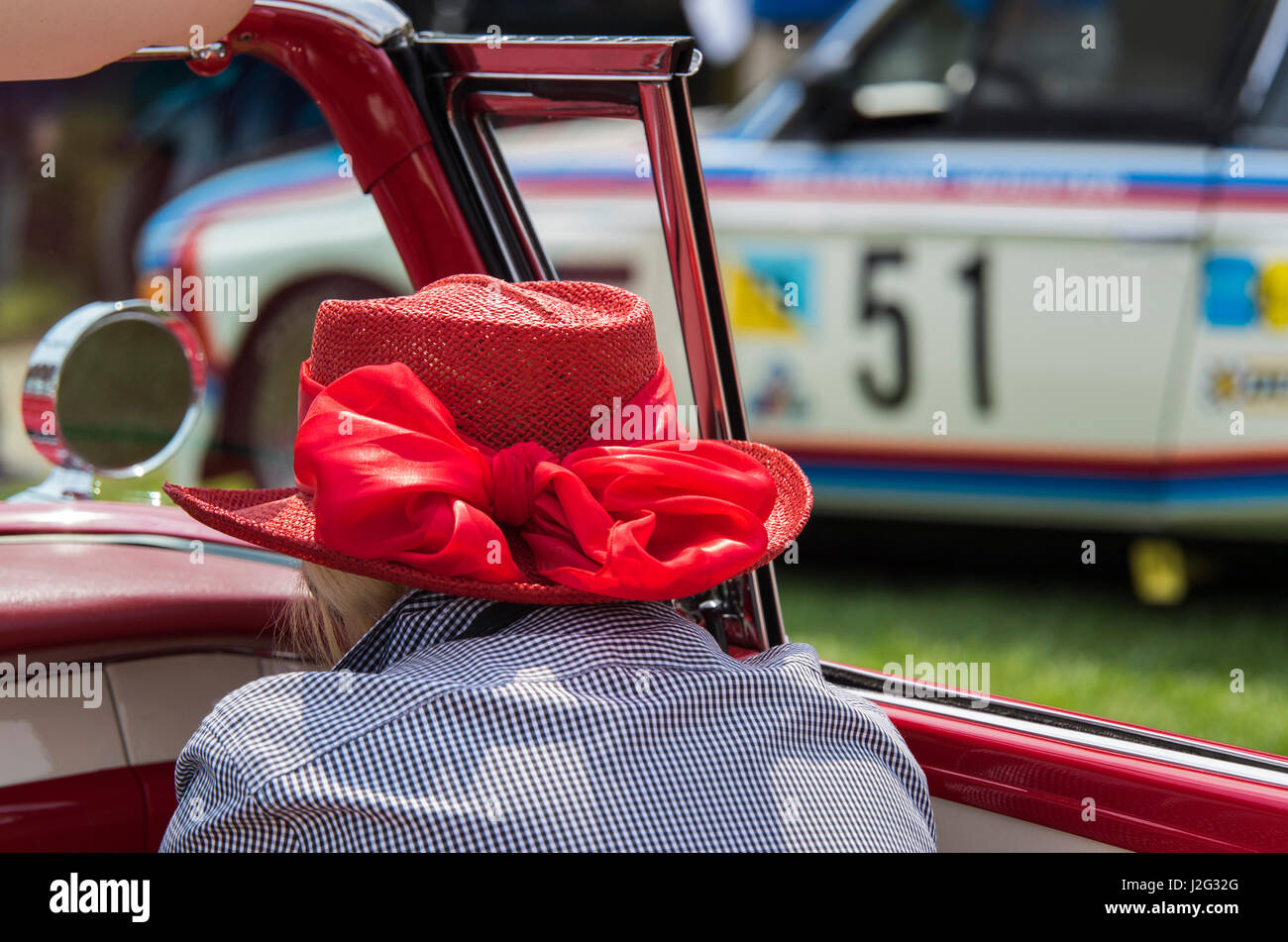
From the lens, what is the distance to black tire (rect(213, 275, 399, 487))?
385cm

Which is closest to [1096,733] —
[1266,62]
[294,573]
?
[294,573]

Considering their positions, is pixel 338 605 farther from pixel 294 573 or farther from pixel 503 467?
pixel 294 573

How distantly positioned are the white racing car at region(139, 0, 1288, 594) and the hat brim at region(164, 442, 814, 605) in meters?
2.40

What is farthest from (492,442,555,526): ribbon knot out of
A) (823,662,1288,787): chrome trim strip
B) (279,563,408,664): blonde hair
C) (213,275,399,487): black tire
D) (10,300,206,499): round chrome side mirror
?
(213,275,399,487): black tire

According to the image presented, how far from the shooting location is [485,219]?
1.75 m

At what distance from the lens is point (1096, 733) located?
1523 millimetres

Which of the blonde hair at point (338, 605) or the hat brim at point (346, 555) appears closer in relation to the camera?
the hat brim at point (346, 555)

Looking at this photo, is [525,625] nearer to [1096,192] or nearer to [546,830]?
[546,830]

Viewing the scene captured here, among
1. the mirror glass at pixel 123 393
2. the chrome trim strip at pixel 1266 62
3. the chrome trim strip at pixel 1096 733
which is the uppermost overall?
the mirror glass at pixel 123 393

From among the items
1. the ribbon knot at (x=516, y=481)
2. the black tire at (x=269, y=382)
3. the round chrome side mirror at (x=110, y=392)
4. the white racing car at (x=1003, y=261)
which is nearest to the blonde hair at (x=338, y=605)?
the ribbon knot at (x=516, y=481)

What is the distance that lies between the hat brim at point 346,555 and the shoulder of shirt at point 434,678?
33 mm

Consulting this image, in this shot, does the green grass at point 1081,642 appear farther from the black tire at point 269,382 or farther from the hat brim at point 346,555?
the hat brim at point 346,555

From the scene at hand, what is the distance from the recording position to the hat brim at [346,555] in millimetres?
1217
